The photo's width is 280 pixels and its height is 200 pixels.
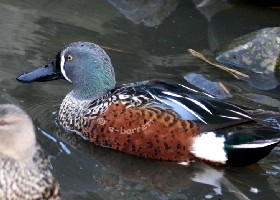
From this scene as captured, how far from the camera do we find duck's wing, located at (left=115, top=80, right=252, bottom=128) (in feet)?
19.8

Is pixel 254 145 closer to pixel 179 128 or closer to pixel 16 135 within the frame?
pixel 179 128

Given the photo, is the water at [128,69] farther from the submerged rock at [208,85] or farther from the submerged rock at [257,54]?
the submerged rock at [257,54]

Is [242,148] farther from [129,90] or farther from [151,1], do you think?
[151,1]

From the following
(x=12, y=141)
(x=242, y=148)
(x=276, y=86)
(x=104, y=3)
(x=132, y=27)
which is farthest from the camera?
(x=104, y=3)

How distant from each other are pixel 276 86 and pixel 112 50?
166 centimetres

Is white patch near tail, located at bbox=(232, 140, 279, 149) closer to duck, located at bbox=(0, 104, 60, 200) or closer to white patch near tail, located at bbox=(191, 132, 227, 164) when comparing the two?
white patch near tail, located at bbox=(191, 132, 227, 164)

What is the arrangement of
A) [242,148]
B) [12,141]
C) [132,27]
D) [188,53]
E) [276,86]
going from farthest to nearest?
[132,27] → [188,53] → [276,86] → [242,148] → [12,141]

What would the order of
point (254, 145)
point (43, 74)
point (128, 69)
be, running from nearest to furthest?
point (254, 145) < point (43, 74) < point (128, 69)

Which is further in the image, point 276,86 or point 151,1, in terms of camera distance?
point 151,1

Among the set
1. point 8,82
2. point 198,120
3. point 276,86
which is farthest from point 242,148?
point 8,82

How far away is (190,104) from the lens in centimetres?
612

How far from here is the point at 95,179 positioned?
563cm

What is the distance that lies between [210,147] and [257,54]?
2.27m

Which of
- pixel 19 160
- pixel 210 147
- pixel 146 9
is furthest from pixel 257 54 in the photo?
pixel 19 160
